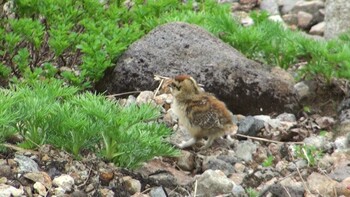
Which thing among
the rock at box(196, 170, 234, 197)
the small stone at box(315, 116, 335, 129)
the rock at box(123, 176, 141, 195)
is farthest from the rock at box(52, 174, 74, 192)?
the small stone at box(315, 116, 335, 129)

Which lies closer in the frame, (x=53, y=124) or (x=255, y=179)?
(x=53, y=124)

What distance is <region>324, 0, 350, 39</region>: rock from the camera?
11531 mm

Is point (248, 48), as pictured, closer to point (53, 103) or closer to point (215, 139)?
point (215, 139)

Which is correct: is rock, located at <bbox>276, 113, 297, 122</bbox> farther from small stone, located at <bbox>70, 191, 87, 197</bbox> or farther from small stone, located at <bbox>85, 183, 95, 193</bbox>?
small stone, located at <bbox>70, 191, 87, 197</bbox>

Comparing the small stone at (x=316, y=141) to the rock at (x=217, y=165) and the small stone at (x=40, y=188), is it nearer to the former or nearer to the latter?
the rock at (x=217, y=165)

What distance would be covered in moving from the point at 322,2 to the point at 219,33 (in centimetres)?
489

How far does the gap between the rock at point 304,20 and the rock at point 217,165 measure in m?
6.92

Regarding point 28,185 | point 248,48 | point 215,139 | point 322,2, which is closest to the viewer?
point 28,185

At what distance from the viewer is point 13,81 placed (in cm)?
799

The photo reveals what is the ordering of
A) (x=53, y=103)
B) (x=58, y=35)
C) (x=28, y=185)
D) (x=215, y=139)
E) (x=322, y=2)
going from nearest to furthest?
1. (x=28, y=185)
2. (x=53, y=103)
3. (x=215, y=139)
4. (x=58, y=35)
5. (x=322, y=2)

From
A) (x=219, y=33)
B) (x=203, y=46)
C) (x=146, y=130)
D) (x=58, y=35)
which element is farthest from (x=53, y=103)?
(x=219, y=33)

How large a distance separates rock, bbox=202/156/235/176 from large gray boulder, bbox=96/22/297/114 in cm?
158

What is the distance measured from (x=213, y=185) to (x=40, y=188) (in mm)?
1228

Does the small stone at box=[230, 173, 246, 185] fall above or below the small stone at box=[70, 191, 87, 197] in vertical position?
below
